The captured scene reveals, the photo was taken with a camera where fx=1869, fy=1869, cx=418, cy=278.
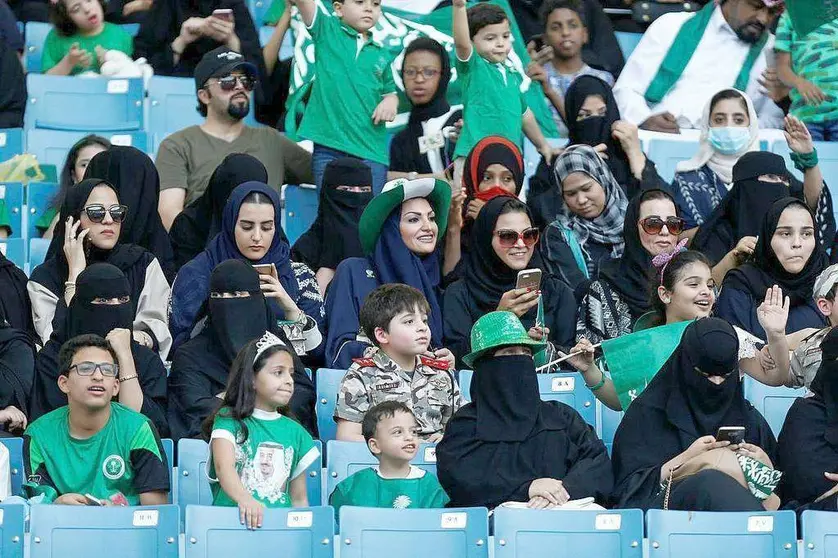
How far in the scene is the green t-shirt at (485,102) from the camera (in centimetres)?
880

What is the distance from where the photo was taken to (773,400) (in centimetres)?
693

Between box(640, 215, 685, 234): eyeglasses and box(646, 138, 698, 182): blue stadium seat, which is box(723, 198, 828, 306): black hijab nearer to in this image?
box(640, 215, 685, 234): eyeglasses

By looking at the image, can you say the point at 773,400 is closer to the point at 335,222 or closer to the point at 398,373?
the point at 398,373

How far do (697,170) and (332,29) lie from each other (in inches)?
73.9

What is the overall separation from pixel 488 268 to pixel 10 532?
269 centimetres

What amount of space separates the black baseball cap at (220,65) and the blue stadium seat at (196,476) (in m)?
2.69

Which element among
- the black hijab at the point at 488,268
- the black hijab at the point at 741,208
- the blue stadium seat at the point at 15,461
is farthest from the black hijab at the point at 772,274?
the blue stadium seat at the point at 15,461

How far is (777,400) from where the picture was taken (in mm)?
6926

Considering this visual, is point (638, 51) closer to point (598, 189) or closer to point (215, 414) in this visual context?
point (598, 189)

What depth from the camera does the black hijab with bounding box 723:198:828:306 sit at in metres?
7.58

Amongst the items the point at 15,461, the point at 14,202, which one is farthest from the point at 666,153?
the point at 15,461

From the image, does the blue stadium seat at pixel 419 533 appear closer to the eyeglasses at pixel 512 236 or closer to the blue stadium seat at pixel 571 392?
the blue stadium seat at pixel 571 392

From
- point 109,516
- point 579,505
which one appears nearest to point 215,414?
point 109,516

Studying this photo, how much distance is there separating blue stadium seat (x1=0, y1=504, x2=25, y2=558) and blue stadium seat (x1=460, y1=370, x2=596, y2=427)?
6.65ft
